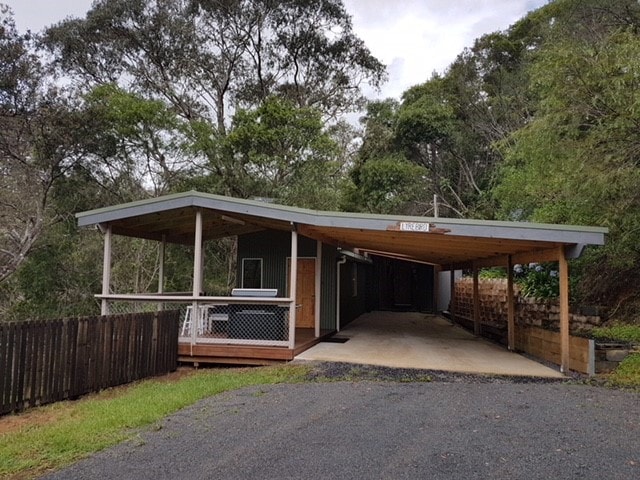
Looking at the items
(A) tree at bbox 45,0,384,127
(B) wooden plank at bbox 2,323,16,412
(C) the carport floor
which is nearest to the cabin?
(C) the carport floor

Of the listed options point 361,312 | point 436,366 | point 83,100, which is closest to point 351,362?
point 436,366

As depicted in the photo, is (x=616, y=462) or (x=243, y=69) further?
(x=243, y=69)

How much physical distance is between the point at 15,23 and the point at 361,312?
44.7ft

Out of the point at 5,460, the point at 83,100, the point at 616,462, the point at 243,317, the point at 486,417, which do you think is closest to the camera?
the point at 616,462

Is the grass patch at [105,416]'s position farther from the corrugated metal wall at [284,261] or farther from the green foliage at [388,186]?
the green foliage at [388,186]

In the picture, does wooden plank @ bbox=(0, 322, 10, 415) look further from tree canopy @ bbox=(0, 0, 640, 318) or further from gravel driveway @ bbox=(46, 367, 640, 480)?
tree canopy @ bbox=(0, 0, 640, 318)

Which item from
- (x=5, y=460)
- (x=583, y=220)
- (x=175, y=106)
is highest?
(x=175, y=106)

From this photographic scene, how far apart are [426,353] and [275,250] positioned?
15.8 feet

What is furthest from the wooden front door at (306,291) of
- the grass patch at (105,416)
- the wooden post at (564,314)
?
the wooden post at (564,314)

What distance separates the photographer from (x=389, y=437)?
13.0ft

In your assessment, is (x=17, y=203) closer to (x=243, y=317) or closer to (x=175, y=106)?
(x=175, y=106)

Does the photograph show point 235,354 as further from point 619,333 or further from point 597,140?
point 597,140

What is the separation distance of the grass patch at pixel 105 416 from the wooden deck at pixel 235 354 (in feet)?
1.26

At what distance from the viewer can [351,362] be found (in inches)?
292
